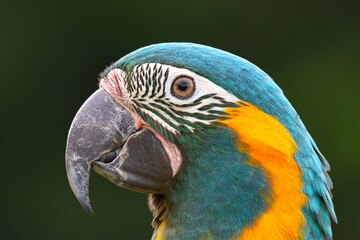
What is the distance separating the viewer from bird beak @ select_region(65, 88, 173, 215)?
209 centimetres

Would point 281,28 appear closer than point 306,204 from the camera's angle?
No

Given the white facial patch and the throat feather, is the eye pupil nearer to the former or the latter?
the white facial patch

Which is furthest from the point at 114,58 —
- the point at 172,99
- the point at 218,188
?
the point at 218,188

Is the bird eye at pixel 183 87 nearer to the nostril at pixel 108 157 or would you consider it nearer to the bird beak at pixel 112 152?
the bird beak at pixel 112 152

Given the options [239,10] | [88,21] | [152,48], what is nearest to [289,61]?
[239,10]

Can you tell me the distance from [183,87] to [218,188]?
0.38 metres

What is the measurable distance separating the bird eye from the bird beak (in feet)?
0.57

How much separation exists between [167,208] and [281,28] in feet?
11.1

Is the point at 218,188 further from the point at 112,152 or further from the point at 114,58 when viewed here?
the point at 114,58

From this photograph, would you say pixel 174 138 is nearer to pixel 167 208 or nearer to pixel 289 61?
pixel 167 208

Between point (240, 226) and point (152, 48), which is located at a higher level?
point (152, 48)

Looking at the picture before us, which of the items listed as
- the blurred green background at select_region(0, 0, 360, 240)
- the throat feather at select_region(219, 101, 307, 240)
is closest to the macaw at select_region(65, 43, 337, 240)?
the throat feather at select_region(219, 101, 307, 240)

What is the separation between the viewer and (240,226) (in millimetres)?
2082

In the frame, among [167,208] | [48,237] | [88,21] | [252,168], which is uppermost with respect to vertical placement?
[88,21]
